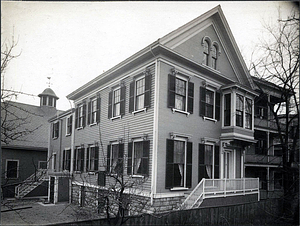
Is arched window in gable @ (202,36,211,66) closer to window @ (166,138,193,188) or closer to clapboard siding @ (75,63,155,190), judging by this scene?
clapboard siding @ (75,63,155,190)

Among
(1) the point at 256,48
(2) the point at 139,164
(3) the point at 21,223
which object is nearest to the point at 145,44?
(2) the point at 139,164

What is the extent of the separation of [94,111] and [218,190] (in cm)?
866

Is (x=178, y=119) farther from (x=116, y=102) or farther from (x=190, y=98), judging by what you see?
(x=116, y=102)

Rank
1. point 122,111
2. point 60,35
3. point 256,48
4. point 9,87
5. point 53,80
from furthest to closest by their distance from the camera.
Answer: point 256,48 < point 122,111 < point 53,80 < point 60,35 < point 9,87

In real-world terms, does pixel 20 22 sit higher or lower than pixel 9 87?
higher

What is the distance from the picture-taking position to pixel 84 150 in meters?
17.2

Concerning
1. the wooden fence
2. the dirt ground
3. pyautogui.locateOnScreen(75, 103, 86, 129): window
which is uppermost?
pyautogui.locateOnScreen(75, 103, 86, 129): window

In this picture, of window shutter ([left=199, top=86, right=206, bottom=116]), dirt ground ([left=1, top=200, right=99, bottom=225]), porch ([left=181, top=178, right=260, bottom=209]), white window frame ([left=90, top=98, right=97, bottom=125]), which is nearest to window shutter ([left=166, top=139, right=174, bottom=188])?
porch ([left=181, top=178, right=260, bottom=209])

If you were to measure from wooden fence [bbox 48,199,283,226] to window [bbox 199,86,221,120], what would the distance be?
485cm

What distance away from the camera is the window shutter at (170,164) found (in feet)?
37.3

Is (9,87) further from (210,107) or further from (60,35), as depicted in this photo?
(210,107)

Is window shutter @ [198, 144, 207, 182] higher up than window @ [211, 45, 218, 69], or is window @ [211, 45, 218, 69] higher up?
window @ [211, 45, 218, 69]

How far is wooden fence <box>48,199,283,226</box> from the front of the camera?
8.22 meters

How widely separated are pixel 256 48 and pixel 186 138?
261 inches
